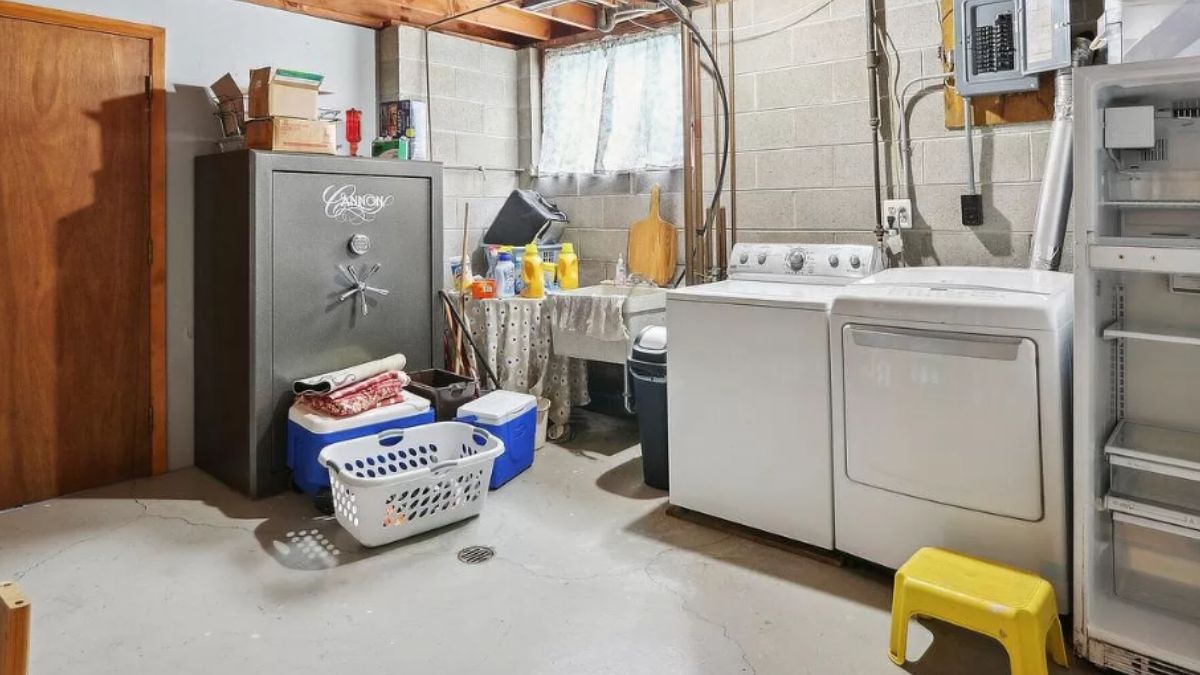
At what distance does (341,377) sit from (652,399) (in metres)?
1.28

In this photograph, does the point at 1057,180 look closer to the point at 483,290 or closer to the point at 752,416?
the point at 752,416

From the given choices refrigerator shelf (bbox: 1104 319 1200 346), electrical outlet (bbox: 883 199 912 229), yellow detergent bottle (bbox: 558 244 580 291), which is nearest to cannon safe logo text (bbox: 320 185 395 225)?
yellow detergent bottle (bbox: 558 244 580 291)

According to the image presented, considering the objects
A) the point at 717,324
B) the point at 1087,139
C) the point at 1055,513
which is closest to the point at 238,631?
the point at 717,324

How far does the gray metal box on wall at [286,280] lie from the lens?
3.04 meters

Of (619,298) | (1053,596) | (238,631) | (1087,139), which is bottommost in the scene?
(238,631)

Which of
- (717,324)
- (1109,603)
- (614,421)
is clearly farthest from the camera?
(614,421)

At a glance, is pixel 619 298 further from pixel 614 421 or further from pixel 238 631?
pixel 238 631

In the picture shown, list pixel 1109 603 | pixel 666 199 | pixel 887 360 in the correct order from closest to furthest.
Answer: pixel 1109 603 → pixel 887 360 → pixel 666 199

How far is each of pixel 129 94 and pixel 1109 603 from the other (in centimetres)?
386

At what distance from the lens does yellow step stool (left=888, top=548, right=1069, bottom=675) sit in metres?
1.76

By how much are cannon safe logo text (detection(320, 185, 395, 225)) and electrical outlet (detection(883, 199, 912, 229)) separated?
216cm

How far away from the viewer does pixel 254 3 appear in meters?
3.49

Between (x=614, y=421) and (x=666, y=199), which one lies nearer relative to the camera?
(x=666, y=199)

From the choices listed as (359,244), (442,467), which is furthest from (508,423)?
(359,244)
